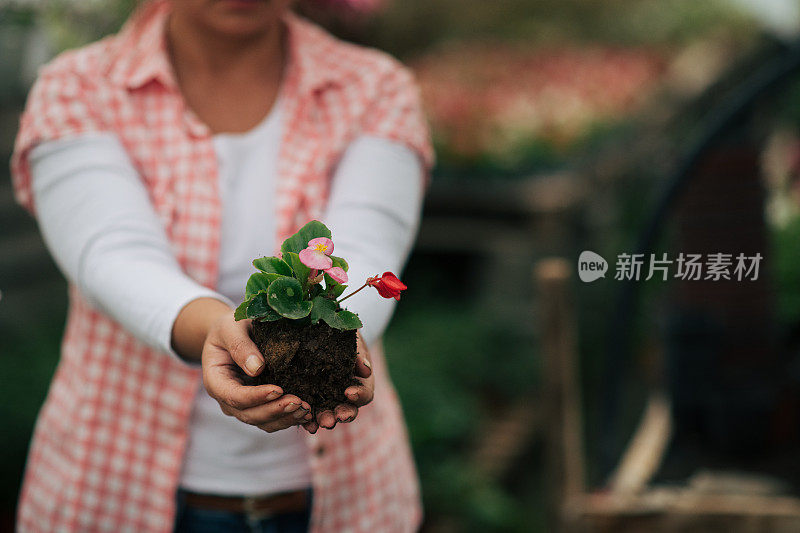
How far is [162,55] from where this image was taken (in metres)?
1.21

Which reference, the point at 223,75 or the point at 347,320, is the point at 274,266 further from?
the point at 223,75

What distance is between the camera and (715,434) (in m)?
2.89

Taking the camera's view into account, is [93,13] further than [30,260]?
No

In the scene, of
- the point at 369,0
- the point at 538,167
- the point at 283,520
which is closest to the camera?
the point at 283,520

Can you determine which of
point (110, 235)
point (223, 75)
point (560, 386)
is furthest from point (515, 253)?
point (110, 235)

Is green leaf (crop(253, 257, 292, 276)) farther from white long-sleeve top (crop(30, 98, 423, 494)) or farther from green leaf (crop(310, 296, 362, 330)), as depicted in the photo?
white long-sleeve top (crop(30, 98, 423, 494))

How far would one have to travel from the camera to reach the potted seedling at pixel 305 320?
867 millimetres

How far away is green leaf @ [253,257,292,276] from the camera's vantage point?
2.87 feet

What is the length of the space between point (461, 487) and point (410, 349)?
824 mm

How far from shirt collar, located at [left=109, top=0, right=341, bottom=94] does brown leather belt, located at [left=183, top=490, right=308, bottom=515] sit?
1.90ft

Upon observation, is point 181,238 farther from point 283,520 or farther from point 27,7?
point 27,7

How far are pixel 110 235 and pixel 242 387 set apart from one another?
0.34 m

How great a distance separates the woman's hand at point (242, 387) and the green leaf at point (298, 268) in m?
0.09

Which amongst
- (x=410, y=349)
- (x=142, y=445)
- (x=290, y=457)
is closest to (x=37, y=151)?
(x=142, y=445)
